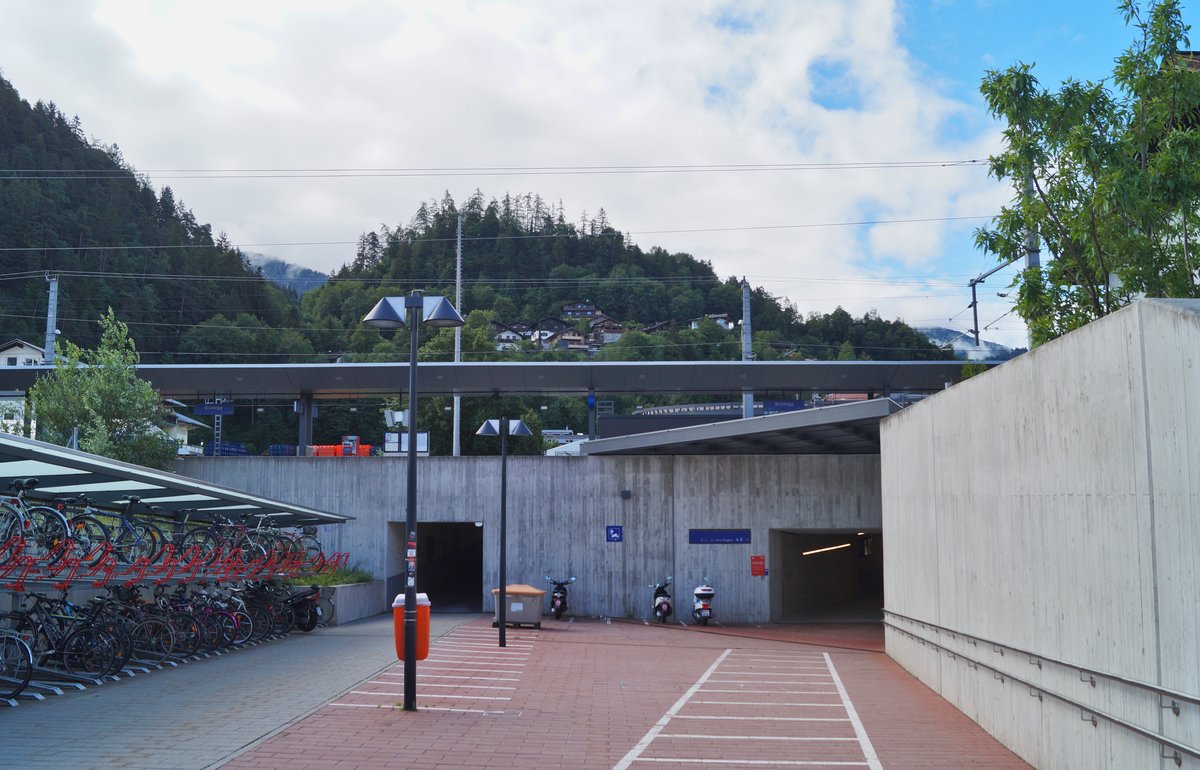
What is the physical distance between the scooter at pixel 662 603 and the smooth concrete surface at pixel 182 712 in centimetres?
954

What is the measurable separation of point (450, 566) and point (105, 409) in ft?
47.5

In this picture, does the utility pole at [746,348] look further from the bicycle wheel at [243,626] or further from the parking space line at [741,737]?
the parking space line at [741,737]

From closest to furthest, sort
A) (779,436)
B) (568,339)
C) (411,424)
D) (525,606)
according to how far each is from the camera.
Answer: (411,424)
(525,606)
(779,436)
(568,339)

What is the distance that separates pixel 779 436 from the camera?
21422 mm

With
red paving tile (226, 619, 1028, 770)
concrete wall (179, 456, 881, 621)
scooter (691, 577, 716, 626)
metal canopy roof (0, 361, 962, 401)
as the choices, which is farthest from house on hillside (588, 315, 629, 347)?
red paving tile (226, 619, 1028, 770)

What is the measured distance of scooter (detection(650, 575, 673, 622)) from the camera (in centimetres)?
2381

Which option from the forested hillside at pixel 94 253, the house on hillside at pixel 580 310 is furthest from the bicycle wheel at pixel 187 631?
the house on hillside at pixel 580 310

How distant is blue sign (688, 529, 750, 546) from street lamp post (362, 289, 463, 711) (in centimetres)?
1387

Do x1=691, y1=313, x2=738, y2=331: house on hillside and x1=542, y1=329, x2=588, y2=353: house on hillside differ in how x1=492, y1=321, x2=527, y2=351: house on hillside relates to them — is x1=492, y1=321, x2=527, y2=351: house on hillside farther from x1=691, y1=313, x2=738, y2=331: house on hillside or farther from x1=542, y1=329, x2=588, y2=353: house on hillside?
x1=691, y1=313, x2=738, y2=331: house on hillside

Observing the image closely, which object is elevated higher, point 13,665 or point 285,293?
point 285,293

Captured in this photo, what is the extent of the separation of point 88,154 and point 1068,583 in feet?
304

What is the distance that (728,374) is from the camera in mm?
30844

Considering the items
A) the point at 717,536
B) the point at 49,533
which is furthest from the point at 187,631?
the point at 717,536

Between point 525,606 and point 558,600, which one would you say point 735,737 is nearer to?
point 525,606
